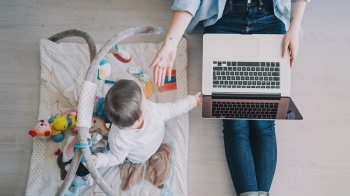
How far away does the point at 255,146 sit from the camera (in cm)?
136

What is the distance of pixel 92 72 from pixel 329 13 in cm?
110

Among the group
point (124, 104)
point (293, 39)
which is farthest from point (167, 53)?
point (293, 39)

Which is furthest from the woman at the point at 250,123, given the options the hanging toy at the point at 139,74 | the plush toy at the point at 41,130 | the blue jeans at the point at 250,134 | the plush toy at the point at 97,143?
the plush toy at the point at 41,130

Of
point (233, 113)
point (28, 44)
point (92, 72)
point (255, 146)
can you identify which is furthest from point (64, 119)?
point (255, 146)

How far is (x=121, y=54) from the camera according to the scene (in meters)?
1.47

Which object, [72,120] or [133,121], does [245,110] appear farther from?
[72,120]

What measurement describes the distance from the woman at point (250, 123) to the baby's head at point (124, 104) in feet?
0.64

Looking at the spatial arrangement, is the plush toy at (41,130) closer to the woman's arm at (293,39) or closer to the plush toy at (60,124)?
the plush toy at (60,124)

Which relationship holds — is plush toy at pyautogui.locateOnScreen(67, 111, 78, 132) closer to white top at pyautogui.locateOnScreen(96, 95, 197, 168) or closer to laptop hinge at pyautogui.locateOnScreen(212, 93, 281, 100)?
white top at pyautogui.locateOnScreen(96, 95, 197, 168)

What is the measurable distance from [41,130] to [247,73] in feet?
2.66

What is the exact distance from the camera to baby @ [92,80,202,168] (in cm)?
112

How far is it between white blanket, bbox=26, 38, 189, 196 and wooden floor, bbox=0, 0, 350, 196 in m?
0.06

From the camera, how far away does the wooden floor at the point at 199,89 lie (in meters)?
1.41

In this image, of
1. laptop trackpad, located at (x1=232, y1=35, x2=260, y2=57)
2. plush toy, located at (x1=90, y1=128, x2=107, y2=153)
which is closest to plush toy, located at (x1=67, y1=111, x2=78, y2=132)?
plush toy, located at (x1=90, y1=128, x2=107, y2=153)
